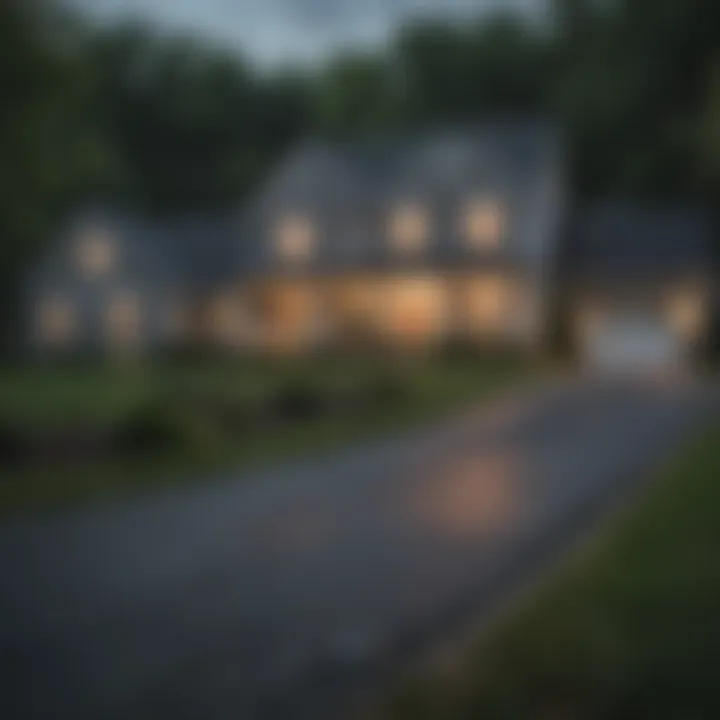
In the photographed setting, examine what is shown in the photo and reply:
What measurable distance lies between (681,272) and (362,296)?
34.9ft

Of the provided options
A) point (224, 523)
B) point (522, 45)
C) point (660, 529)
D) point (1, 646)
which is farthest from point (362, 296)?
point (1, 646)

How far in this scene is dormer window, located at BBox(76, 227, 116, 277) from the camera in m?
7.20

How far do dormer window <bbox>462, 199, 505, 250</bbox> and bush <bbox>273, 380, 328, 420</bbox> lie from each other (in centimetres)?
383

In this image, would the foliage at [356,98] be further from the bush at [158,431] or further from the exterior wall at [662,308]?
the exterior wall at [662,308]

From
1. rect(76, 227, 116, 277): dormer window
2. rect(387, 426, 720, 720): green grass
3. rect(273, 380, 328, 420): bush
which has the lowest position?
rect(273, 380, 328, 420): bush

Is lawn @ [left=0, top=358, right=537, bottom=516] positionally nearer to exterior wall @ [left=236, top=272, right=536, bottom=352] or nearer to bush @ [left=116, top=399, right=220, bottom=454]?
bush @ [left=116, top=399, right=220, bottom=454]

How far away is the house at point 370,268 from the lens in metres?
6.54

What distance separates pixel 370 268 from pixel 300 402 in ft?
5.96

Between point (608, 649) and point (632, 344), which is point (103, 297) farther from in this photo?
point (632, 344)

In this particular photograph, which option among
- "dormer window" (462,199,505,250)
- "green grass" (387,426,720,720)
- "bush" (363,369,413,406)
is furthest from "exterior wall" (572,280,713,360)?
"green grass" (387,426,720,720)

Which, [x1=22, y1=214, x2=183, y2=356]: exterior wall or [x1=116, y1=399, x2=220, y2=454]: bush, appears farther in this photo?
[x1=116, y1=399, x2=220, y2=454]: bush

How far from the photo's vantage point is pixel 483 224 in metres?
12.6

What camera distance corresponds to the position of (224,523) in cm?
512

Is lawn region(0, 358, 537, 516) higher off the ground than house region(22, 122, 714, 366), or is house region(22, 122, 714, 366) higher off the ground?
house region(22, 122, 714, 366)
